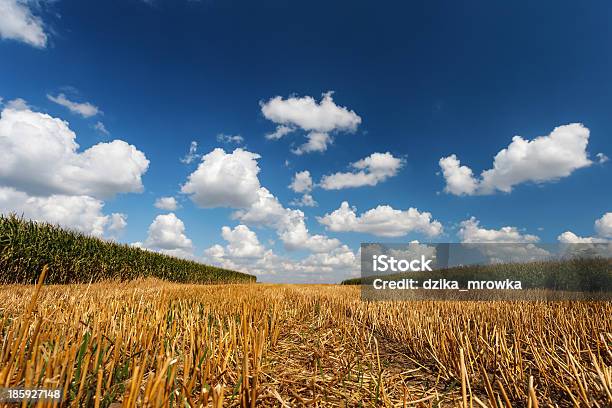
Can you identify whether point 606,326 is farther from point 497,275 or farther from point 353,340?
point 497,275

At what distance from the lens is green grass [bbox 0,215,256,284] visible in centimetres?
1461

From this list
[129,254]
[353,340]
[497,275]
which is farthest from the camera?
[129,254]

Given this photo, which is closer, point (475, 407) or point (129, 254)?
point (475, 407)

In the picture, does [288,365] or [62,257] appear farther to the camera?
[62,257]

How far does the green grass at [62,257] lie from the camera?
47.9ft

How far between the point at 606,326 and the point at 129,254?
25063 mm

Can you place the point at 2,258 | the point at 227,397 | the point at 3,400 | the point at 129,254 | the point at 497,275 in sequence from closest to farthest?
the point at 3,400
the point at 227,397
the point at 2,258
the point at 497,275
the point at 129,254

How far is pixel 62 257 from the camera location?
1736 centimetres

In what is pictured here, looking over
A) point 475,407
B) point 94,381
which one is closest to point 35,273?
point 94,381

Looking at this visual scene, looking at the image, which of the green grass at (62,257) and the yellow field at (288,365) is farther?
the green grass at (62,257)

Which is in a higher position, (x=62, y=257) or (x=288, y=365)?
(x=62, y=257)

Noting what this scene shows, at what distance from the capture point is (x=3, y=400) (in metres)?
1.67

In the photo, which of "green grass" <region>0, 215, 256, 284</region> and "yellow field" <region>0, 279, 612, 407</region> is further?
"green grass" <region>0, 215, 256, 284</region>

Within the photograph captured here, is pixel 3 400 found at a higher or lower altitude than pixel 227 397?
higher
